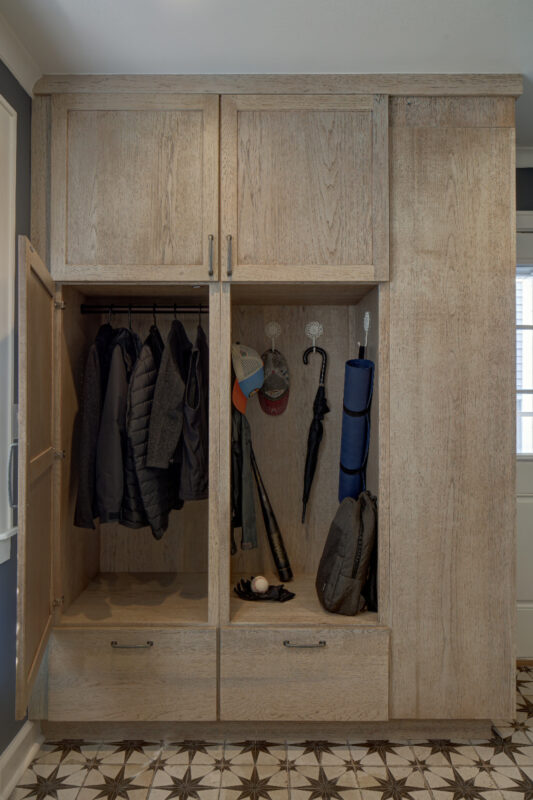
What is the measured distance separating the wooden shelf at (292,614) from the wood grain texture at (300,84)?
6.56 ft

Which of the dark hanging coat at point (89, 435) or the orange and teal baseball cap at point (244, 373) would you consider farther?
the orange and teal baseball cap at point (244, 373)

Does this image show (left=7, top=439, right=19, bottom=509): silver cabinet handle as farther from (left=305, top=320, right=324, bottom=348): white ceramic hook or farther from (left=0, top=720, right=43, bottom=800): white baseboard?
(left=305, top=320, right=324, bottom=348): white ceramic hook

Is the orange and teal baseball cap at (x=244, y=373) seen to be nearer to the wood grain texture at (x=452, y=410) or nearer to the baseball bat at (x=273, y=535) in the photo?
the baseball bat at (x=273, y=535)

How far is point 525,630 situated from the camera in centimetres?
304

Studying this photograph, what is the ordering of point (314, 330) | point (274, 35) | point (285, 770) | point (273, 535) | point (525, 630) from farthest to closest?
point (525, 630)
point (314, 330)
point (273, 535)
point (285, 770)
point (274, 35)

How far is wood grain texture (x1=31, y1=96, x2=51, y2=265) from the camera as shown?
2287 mm

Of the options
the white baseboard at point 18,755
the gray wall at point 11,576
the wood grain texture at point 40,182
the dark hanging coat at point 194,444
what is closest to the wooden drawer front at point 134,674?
the white baseboard at point 18,755

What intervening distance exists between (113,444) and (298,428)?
0.92m

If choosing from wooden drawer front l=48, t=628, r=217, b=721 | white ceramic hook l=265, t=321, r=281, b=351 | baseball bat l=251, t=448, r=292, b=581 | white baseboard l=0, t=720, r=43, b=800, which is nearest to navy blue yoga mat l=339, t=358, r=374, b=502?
baseball bat l=251, t=448, r=292, b=581

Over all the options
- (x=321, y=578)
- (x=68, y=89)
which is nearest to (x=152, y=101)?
(x=68, y=89)

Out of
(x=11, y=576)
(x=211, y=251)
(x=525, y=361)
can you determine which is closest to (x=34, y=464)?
(x=11, y=576)

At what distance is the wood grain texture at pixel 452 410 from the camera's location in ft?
7.58

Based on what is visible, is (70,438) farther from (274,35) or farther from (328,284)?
(274,35)

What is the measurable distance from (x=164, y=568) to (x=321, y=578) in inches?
33.9
